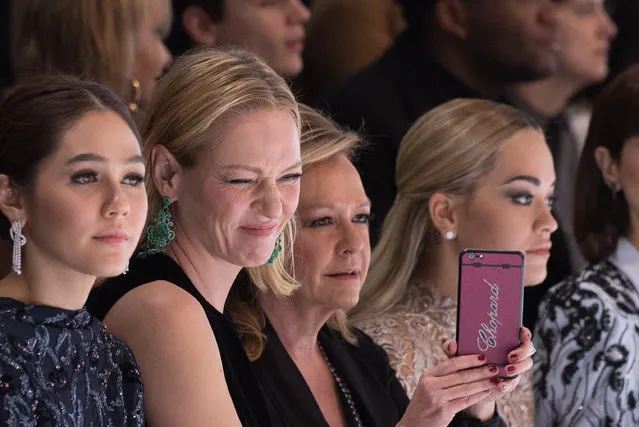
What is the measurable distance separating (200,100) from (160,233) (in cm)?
26

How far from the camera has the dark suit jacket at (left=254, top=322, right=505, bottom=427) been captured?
295 cm

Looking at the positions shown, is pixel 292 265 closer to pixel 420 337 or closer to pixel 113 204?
pixel 420 337

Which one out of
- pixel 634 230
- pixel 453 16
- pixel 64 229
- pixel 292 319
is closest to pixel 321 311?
pixel 292 319

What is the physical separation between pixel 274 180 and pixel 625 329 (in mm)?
1281

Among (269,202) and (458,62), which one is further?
(458,62)

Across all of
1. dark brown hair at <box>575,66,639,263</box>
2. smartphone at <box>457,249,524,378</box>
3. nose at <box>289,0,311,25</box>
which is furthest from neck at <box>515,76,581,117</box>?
smartphone at <box>457,249,524,378</box>

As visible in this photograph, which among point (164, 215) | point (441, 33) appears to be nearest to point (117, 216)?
point (164, 215)

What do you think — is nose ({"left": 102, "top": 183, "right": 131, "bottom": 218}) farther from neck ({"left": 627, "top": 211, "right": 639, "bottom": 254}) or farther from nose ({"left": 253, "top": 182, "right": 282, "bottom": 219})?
neck ({"left": 627, "top": 211, "right": 639, "bottom": 254})

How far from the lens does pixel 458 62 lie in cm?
471

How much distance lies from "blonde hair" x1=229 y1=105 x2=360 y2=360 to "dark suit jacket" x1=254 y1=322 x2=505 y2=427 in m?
0.03

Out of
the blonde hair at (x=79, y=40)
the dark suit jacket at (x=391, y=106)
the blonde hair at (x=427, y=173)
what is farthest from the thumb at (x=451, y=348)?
→ the blonde hair at (x=79, y=40)

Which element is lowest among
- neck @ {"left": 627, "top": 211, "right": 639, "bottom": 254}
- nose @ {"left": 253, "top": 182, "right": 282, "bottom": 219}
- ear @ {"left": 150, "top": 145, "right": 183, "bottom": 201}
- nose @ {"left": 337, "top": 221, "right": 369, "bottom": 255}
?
neck @ {"left": 627, "top": 211, "right": 639, "bottom": 254}

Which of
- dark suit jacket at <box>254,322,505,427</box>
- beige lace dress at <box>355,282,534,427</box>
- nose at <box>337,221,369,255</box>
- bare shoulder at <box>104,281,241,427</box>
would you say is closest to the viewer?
bare shoulder at <box>104,281,241,427</box>

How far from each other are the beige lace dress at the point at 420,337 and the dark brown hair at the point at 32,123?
4.23ft
